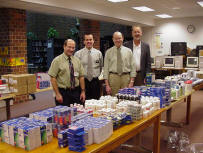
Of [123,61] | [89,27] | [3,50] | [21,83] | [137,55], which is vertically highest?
[89,27]

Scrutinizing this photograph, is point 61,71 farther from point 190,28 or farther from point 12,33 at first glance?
point 190,28

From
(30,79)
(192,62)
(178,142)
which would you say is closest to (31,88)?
(30,79)

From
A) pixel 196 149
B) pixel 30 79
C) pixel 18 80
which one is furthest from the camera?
pixel 30 79

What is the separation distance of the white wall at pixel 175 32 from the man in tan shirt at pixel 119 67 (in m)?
8.03

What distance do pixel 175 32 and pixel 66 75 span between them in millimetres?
9290

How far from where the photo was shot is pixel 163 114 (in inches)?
228

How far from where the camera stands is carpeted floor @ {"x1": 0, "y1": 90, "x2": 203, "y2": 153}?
4.12 m

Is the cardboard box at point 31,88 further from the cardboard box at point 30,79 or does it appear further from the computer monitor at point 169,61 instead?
the computer monitor at point 169,61

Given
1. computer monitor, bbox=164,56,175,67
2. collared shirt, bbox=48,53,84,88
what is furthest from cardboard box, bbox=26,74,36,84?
computer monitor, bbox=164,56,175,67

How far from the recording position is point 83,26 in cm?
959

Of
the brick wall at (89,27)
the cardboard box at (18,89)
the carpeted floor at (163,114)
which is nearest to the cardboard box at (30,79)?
the cardboard box at (18,89)

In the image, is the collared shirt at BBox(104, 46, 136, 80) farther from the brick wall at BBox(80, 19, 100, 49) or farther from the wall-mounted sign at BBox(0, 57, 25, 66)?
the brick wall at BBox(80, 19, 100, 49)

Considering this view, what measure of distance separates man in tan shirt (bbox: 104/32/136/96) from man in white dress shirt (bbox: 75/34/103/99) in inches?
10.2

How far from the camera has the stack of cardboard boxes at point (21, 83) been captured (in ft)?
15.5
